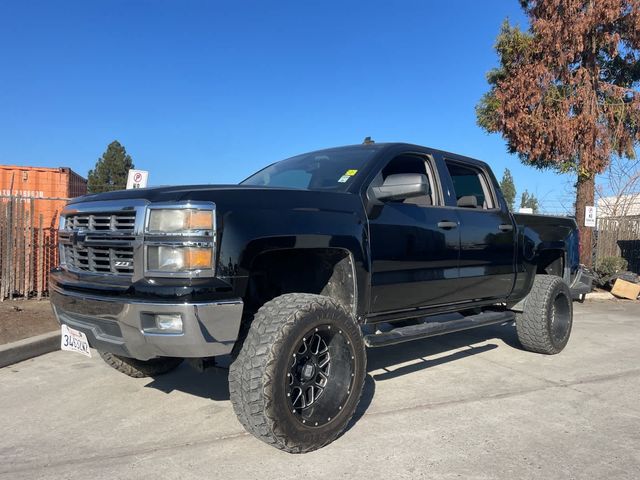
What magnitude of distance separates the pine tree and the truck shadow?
6.50m

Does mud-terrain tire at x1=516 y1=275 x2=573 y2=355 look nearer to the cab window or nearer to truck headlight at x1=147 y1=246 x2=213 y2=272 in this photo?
the cab window

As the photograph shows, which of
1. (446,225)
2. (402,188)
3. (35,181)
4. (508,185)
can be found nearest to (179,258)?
(402,188)

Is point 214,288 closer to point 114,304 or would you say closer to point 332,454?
point 114,304

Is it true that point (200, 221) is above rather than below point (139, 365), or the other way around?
above

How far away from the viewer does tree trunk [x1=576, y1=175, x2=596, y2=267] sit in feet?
41.9

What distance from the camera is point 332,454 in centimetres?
327

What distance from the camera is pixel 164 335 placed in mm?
2918

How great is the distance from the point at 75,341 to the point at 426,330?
2530mm

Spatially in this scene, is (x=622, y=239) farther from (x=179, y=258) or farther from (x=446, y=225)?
(x=179, y=258)

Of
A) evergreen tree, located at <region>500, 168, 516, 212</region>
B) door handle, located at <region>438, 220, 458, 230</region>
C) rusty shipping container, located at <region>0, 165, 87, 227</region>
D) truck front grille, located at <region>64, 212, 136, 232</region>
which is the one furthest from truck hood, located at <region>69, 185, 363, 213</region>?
evergreen tree, located at <region>500, 168, 516, 212</region>

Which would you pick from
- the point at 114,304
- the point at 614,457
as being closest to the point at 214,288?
the point at 114,304

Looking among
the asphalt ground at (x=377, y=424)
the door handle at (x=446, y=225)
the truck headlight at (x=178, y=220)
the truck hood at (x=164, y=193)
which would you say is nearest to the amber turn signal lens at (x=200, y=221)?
the truck headlight at (x=178, y=220)

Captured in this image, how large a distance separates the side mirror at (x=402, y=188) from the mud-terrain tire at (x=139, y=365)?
2.28m

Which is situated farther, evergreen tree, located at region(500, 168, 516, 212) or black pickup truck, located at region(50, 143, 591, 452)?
evergreen tree, located at region(500, 168, 516, 212)
